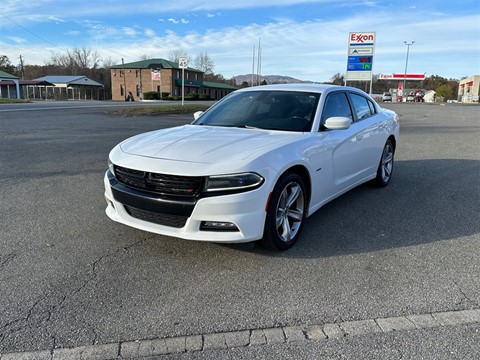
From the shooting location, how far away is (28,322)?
2.64 meters

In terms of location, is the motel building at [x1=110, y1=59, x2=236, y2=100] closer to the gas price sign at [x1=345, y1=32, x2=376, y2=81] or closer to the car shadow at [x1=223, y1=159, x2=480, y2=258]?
the gas price sign at [x1=345, y1=32, x2=376, y2=81]

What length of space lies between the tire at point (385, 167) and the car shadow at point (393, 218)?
0.13m

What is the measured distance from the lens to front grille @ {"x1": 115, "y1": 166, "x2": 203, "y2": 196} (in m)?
3.24

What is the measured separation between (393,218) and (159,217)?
2.94 m

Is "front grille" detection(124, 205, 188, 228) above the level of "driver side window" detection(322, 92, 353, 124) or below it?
below

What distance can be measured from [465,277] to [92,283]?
3.14 metres

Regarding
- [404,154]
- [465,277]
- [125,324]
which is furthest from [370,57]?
[125,324]

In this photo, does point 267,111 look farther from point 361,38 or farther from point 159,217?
point 361,38

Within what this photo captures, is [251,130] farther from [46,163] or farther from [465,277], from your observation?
[46,163]

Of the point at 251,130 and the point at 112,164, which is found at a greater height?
the point at 251,130

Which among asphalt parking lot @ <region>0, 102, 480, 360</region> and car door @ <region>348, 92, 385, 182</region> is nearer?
asphalt parking lot @ <region>0, 102, 480, 360</region>

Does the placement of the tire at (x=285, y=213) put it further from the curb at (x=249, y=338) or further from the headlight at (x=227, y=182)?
the curb at (x=249, y=338)

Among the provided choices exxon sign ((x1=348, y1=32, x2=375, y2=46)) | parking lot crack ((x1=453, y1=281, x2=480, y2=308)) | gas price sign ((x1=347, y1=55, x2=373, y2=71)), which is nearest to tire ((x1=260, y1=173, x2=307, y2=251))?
parking lot crack ((x1=453, y1=281, x2=480, y2=308))

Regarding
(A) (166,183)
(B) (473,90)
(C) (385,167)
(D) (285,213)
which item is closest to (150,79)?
(B) (473,90)
